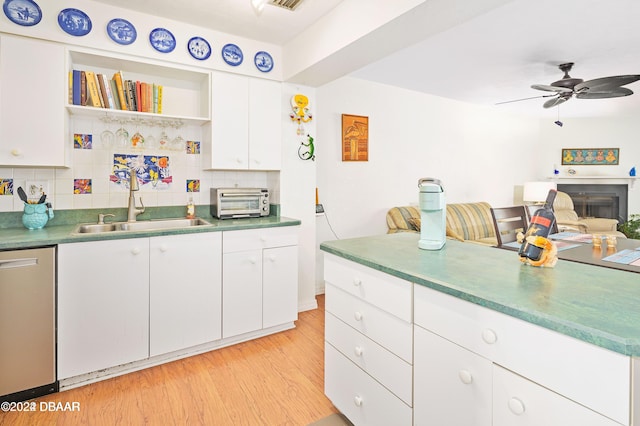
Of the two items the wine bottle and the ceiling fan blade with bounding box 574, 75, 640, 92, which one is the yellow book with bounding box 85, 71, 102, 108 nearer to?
the wine bottle

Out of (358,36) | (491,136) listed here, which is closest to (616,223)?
(491,136)

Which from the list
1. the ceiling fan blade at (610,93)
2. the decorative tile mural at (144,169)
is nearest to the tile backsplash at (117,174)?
the decorative tile mural at (144,169)

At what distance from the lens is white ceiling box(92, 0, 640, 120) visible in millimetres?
2426

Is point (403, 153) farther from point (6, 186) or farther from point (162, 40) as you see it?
point (6, 186)

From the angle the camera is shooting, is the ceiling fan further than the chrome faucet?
Yes

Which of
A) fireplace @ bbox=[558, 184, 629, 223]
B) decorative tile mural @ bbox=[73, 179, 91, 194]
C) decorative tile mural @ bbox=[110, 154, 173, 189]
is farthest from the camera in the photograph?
fireplace @ bbox=[558, 184, 629, 223]

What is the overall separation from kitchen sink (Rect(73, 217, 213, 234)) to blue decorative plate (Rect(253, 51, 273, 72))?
1386 millimetres

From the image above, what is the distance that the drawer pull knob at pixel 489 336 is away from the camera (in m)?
1.02

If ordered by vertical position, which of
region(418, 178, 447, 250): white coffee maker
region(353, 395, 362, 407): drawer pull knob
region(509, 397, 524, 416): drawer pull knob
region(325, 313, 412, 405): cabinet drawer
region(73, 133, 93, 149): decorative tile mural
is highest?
region(73, 133, 93, 149): decorative tile mural

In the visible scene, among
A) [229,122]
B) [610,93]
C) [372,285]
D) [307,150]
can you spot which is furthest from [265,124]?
[610,93]

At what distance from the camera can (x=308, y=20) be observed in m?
2.56

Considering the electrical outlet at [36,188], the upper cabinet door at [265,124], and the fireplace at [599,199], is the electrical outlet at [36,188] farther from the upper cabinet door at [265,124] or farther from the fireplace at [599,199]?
the fireplace at [599,199]

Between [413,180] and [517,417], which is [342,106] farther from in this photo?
[517,417]

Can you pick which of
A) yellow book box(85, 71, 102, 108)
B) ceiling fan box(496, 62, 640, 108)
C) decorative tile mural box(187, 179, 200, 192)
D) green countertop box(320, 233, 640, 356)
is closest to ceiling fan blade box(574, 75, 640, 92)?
ceiling fan box(496, 62, 640, 108)
